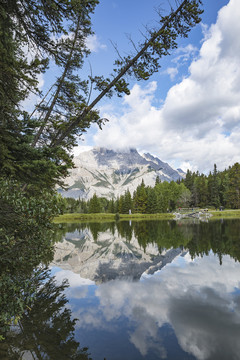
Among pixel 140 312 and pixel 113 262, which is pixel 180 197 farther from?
pixel 140 312

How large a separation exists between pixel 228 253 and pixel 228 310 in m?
9.29

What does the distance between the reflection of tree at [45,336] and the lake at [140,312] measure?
28 millimetres

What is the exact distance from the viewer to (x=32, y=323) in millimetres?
6883

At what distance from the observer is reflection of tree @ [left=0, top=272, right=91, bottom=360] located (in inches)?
213

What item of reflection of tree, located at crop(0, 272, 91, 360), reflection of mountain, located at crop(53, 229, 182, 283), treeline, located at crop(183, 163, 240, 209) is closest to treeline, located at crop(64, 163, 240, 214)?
treeline, located at crop(183, 163, 240, 209)

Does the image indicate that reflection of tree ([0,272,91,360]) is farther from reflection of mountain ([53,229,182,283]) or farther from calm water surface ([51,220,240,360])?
reflection of mountain ([53,229,182,283])

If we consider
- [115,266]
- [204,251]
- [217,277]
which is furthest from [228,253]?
[115,266]

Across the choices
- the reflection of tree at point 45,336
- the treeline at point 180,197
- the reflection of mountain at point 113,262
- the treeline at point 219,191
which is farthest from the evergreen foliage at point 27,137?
the treeline at point 219,191

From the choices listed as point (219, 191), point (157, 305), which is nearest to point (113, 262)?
point (157, 305)

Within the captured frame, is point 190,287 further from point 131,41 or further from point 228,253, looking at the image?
point 131,41

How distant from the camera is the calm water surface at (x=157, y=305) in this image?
5.96 metres

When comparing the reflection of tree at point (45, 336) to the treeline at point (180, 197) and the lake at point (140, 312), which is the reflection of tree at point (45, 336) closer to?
the lake at point (140, 312)

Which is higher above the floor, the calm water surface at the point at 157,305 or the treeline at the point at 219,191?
the treeline at the point at 219,191

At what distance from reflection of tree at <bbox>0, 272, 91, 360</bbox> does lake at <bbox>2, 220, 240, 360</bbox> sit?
28 millimetres
